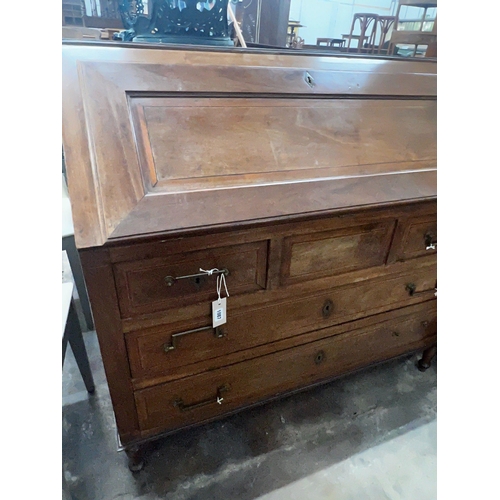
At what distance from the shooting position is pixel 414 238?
3.36 feet

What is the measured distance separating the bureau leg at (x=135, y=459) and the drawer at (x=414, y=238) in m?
0.95

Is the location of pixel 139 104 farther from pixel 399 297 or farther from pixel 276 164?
pixel 399 297

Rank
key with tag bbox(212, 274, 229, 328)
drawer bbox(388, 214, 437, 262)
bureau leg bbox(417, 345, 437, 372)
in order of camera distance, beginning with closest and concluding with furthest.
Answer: key with tag bbox(212, 274, 229, 328) < drawer bbox(388, 214, 437, 262) < bureau leg bbox(417, 345, 437, 372)

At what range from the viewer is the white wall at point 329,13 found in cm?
519

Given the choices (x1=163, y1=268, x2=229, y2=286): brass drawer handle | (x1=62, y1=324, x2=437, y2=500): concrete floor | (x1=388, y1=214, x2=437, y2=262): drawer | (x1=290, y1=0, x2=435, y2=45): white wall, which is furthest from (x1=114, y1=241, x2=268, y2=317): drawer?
(x1=290, y1=0, x2=435, y2=45): white wall

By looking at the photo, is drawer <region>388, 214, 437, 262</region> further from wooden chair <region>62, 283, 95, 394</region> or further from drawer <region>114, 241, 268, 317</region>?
wooden chair <region>62, 283, 95, 394</region>

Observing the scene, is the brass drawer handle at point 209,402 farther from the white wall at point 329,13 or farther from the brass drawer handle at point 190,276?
the white wall at point 329,13

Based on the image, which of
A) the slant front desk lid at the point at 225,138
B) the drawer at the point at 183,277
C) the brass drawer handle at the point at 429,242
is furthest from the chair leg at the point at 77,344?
the brass drawer handle at the point at 429,242

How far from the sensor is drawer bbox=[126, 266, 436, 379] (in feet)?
2.86

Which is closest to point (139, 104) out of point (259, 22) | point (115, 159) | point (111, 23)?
point (115, 159)

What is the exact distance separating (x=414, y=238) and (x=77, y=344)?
1.15 m

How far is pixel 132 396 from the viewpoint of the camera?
918mm

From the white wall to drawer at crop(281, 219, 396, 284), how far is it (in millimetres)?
5212

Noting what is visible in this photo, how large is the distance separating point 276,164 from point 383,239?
368 millimetres
